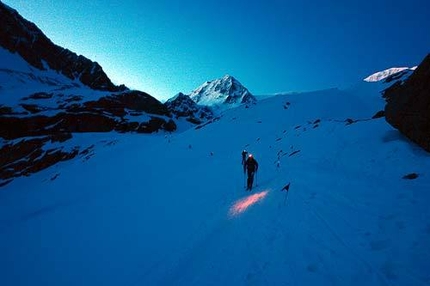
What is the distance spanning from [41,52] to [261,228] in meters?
153

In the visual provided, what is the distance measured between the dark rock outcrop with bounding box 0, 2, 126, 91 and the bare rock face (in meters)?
130

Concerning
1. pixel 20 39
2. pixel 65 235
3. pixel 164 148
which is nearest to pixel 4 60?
pixel 20 39

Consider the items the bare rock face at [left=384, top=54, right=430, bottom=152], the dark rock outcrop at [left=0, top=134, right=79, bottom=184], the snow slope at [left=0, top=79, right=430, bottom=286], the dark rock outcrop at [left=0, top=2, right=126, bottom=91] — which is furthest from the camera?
the dark rock outcrop at [left=0, top=2, right=126, bottom=91]

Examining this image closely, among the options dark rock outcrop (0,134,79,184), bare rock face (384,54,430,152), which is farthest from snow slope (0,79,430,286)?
dark rock outcrop (0,134,79,184)

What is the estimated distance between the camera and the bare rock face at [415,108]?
10.2m

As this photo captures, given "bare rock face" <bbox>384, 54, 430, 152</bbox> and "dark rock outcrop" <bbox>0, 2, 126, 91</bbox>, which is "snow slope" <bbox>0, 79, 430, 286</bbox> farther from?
"dark rock outcrop" <bbox>0, 2, 126, 91</bbox>

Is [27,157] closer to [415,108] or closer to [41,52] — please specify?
[415,108]

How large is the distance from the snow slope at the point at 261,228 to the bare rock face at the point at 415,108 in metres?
0.56

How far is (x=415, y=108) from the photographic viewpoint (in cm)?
1080

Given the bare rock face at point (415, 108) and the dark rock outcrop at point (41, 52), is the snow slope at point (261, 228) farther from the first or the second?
the dark rock outcrop at point (41, 52)

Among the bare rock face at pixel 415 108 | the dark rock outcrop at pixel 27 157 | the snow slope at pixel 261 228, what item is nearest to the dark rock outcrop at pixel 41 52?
the dark rock outcrop at pixel 27 157

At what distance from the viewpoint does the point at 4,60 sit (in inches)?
4469

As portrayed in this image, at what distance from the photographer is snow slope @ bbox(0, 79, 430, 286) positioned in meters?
5.87

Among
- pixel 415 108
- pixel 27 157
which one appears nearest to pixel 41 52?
pixel 27 157
